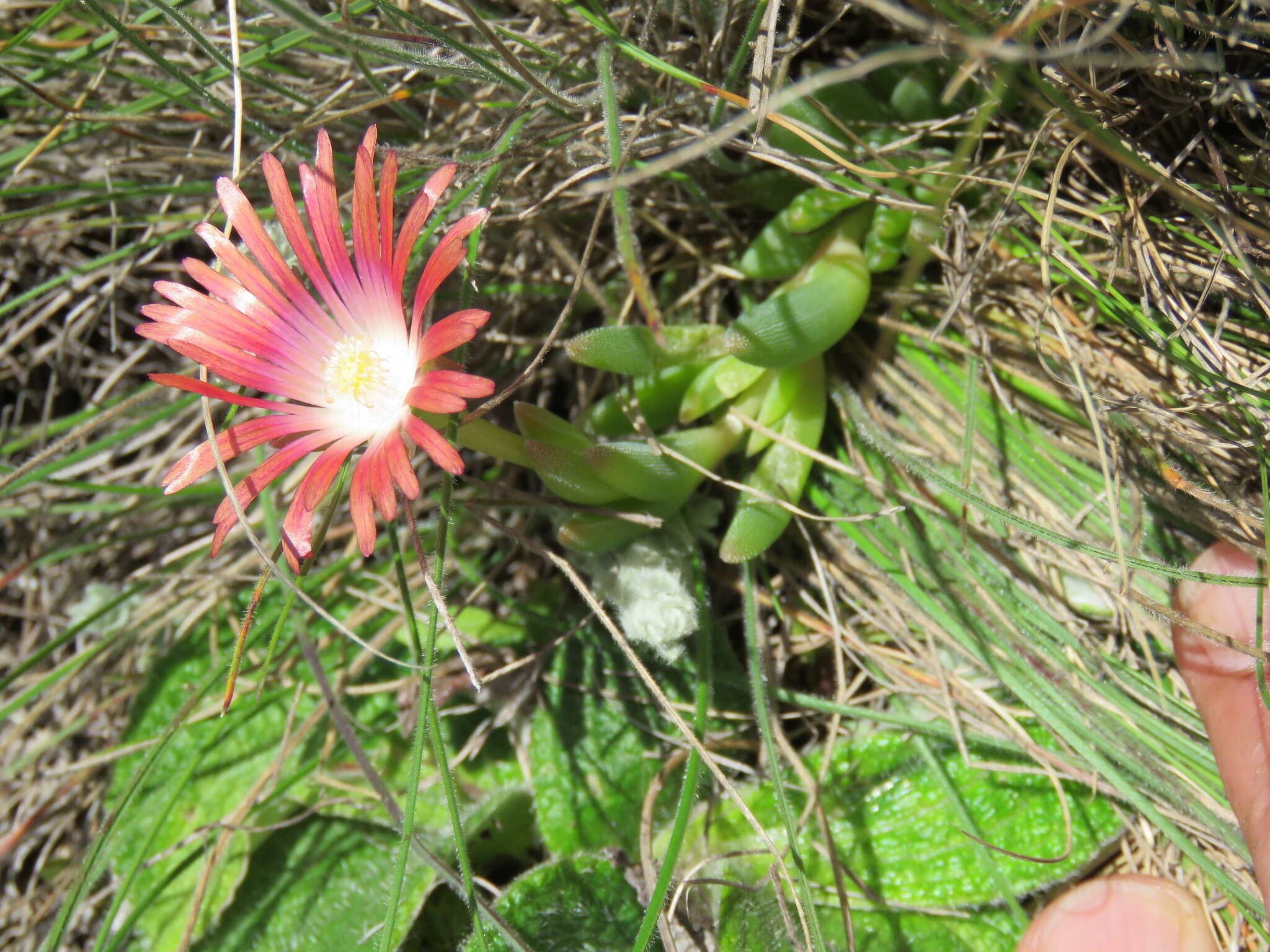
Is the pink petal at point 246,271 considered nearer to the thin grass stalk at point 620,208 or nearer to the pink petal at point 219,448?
the pink petal at point 219,448

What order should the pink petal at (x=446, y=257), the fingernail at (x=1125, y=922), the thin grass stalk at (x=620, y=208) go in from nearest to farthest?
1. the thin grass stalk at (x=620, y=208)
2. the pink petal at (x=446, y=257)
3. the fingernail at (x=1125, y=922)

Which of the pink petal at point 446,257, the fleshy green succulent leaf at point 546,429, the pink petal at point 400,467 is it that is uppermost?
the pink petal at point 446,257

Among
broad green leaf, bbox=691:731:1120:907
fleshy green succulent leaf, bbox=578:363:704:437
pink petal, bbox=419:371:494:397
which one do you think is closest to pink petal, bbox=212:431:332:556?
pink petal, bbox=419:371:494:397

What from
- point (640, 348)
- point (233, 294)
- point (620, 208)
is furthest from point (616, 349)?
point (233, 294)

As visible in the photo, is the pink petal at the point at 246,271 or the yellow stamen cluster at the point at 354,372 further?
the yellow stamen cluster at the point at 354,372

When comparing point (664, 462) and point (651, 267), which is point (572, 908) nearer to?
point (664, 462)

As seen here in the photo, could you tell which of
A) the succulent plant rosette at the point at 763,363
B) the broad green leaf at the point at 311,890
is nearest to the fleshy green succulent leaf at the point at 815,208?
the succulent plant rosette at the point at 763,363
